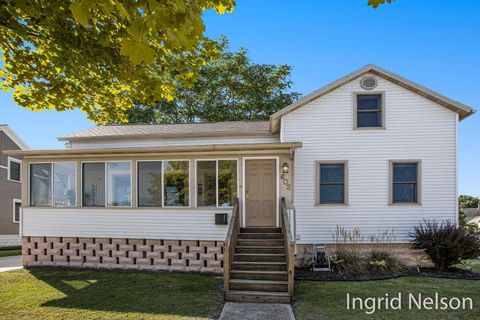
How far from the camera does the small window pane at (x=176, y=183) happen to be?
10.7 metres

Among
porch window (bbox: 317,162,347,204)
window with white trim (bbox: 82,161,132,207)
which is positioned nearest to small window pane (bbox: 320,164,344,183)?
Answer: porch window (bbox: 317,162,347,204)

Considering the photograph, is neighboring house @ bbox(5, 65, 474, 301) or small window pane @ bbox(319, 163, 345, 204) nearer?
neighboring house @ bbox(5, 65, 474, 301)

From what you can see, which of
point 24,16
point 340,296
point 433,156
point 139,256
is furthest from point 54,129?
point 433,156

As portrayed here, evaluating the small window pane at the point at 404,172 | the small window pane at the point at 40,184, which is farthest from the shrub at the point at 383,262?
the small window pane at the point at 40,184

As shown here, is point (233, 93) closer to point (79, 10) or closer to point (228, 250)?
point (228, 250)

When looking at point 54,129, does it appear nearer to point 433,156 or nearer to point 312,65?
point 312,65

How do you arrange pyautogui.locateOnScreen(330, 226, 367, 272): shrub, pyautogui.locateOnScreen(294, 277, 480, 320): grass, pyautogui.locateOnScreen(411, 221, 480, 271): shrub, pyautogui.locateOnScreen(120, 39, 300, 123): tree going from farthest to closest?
1. pyautogui.locateOnScreen(120, 39, 300, 123): tree
2. pyautogui.locateOnScreen(330, 226, 367, 272): shrub
3. pyautogui.locateOnScreen(411, 221, 480, 271): shrub
4. pyautogui.locateOnScreen(294, 277, 480, 320): grass

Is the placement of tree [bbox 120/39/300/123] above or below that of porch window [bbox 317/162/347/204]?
above

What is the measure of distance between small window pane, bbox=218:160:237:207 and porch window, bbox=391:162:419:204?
499cm

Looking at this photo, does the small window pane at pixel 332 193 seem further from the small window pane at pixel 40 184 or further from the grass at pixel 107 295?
the small window pane at pixel 40 184

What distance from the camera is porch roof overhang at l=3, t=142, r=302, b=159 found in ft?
33.0

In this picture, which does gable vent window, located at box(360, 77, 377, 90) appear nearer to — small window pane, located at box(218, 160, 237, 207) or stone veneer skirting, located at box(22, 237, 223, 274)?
small window pane, located at box(218, 160, 237, 207)

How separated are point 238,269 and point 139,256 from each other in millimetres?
3817

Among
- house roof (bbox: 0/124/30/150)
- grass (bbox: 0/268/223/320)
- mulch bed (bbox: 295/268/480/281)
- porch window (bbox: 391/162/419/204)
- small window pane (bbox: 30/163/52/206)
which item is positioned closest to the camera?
grass (bbox: 0/268/223/320)
